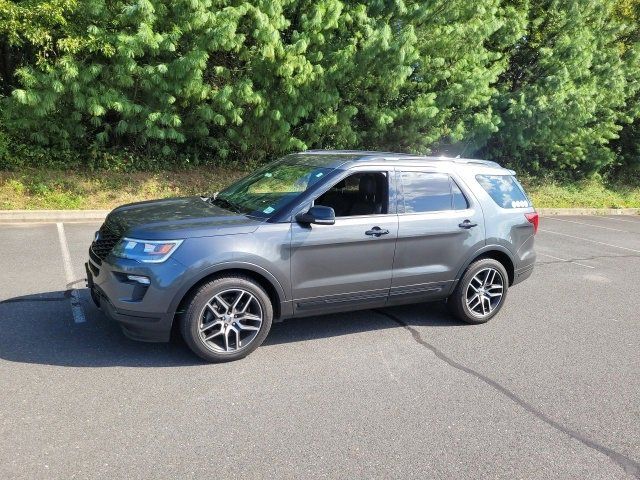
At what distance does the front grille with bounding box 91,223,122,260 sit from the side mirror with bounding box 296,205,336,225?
57.3 inches

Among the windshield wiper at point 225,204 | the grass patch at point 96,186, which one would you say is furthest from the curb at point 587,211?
the windshield wiper at point 225,204

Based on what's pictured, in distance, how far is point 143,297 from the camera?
3836 millimetres

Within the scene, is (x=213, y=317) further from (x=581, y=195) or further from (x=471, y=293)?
(x=581, y=195)

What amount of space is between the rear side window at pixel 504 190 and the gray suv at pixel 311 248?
0.02 m

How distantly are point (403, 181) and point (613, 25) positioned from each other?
16243 mm

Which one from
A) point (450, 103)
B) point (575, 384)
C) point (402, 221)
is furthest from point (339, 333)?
point (450, 103)

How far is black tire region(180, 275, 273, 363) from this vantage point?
12.9ft

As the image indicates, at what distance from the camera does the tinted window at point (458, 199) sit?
16.9 ft

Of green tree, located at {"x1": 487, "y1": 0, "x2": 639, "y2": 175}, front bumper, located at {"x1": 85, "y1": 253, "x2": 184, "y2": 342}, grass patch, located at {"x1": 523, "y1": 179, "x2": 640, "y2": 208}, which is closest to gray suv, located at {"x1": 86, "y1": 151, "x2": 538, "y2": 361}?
front bumper, located at {"x1": 85, "y1": 253, "x2": 184, "y2": 342}

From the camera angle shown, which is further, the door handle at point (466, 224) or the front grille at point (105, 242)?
the door handle at point (466, 224)

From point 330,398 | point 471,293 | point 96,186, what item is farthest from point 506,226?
point 96,186

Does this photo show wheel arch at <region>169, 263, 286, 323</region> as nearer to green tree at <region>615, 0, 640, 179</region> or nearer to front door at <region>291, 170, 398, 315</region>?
front door at <region>291, 170, 398, 315</region>

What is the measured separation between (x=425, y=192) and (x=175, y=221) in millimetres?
2336

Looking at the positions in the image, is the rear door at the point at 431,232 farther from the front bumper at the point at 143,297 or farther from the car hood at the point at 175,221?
the front bumper at the point at 143,297
